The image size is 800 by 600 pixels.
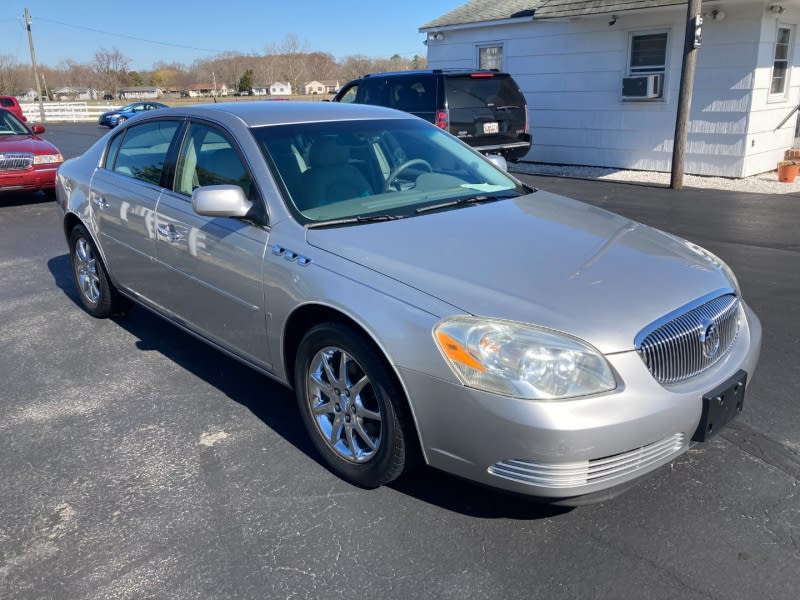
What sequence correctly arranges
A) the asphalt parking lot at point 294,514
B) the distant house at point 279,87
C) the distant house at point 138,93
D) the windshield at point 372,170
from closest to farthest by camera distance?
the asphalt parking lot at point 294,514, the windshield at point 372,170, the distant house at point 279,87, the distant house at point 138,93

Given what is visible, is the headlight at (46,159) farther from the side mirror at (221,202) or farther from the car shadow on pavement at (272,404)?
the side mirror at (221,202)

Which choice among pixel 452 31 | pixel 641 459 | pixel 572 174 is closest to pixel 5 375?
pixel 641 459

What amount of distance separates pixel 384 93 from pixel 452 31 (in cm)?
531

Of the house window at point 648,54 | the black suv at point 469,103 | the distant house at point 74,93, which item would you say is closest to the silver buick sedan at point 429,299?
the black suv at point 469,103

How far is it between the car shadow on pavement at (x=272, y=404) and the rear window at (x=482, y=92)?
252 inches

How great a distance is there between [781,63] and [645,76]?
7.39 ft

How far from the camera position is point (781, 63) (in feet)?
39.3

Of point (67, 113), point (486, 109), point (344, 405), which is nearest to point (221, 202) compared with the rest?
point (344, 405)

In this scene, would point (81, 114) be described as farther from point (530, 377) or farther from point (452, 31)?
point (530, 377)

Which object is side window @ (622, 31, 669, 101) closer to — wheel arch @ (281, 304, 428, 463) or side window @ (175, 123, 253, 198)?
side window @ (175, 123, 253, 198)

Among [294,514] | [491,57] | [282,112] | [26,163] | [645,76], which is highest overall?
[491,57]

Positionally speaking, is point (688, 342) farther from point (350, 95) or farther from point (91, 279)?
point (350, 95)

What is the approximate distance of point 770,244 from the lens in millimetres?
7402

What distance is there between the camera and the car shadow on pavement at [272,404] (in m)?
2.94
